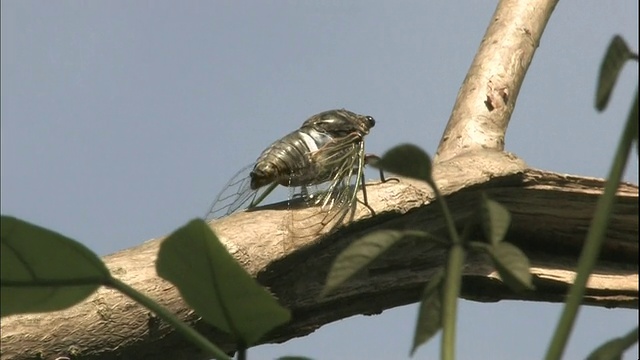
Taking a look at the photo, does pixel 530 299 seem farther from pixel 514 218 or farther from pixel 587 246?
pixel 587 246

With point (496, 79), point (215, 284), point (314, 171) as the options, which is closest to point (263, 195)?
point (314, 171)

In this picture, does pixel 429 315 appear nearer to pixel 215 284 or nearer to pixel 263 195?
pixel 215 284

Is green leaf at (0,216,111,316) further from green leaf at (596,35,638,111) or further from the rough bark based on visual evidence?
the rough bark

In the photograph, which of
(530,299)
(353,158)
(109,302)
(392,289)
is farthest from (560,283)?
(109,302)

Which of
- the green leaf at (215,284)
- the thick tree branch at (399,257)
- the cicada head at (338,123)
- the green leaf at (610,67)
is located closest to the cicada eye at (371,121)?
the cicada head at (338,123)

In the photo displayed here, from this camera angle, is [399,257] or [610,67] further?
[399,257]

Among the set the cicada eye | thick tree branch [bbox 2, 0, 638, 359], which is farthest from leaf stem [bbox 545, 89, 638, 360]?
the cicada eye

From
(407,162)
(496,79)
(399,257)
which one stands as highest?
(496,79)
